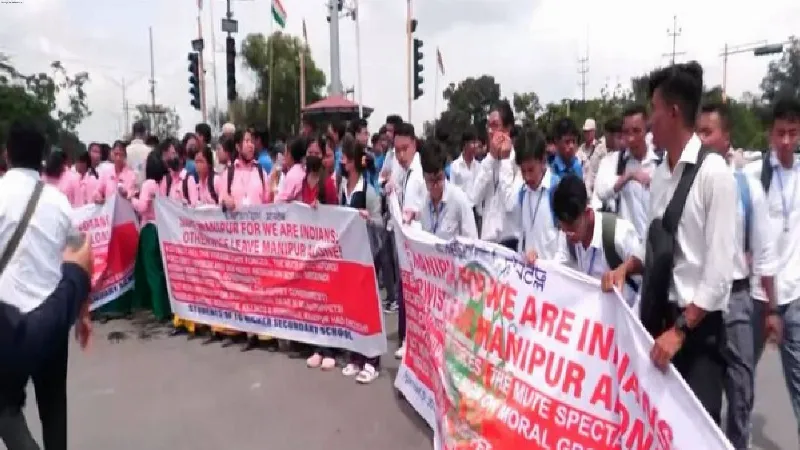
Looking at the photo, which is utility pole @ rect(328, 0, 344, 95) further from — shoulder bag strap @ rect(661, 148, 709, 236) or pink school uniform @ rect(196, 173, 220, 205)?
shoulder bag strap @ rect(661, 148, 709, 236)

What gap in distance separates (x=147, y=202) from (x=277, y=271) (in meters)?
2.14

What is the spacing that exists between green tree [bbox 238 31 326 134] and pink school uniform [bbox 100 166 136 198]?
39913 millimetres

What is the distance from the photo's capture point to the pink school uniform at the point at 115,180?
8.50m

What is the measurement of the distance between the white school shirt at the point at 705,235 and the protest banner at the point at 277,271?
3.29 metres

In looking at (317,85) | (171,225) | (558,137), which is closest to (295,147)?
(171,225)

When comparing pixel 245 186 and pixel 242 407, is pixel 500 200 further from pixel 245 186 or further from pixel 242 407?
pixel 245 186

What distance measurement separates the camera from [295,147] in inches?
283

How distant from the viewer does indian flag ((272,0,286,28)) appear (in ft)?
85.6

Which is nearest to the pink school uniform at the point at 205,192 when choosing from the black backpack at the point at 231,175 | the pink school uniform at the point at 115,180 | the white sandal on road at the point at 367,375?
the black backpack at the point at 231,175

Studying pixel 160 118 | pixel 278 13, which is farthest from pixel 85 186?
pixel 160 118

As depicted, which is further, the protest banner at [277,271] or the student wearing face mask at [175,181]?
the student wearing face mask at [175,181]

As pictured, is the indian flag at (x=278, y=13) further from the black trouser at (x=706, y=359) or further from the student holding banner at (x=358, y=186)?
the black trouser at (x=706, y=359)

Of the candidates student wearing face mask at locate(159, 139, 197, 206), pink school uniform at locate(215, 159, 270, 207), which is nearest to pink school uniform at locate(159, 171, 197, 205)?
student wearing face mask at locate(159, 139, 197, 206)

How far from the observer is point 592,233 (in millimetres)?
3727
